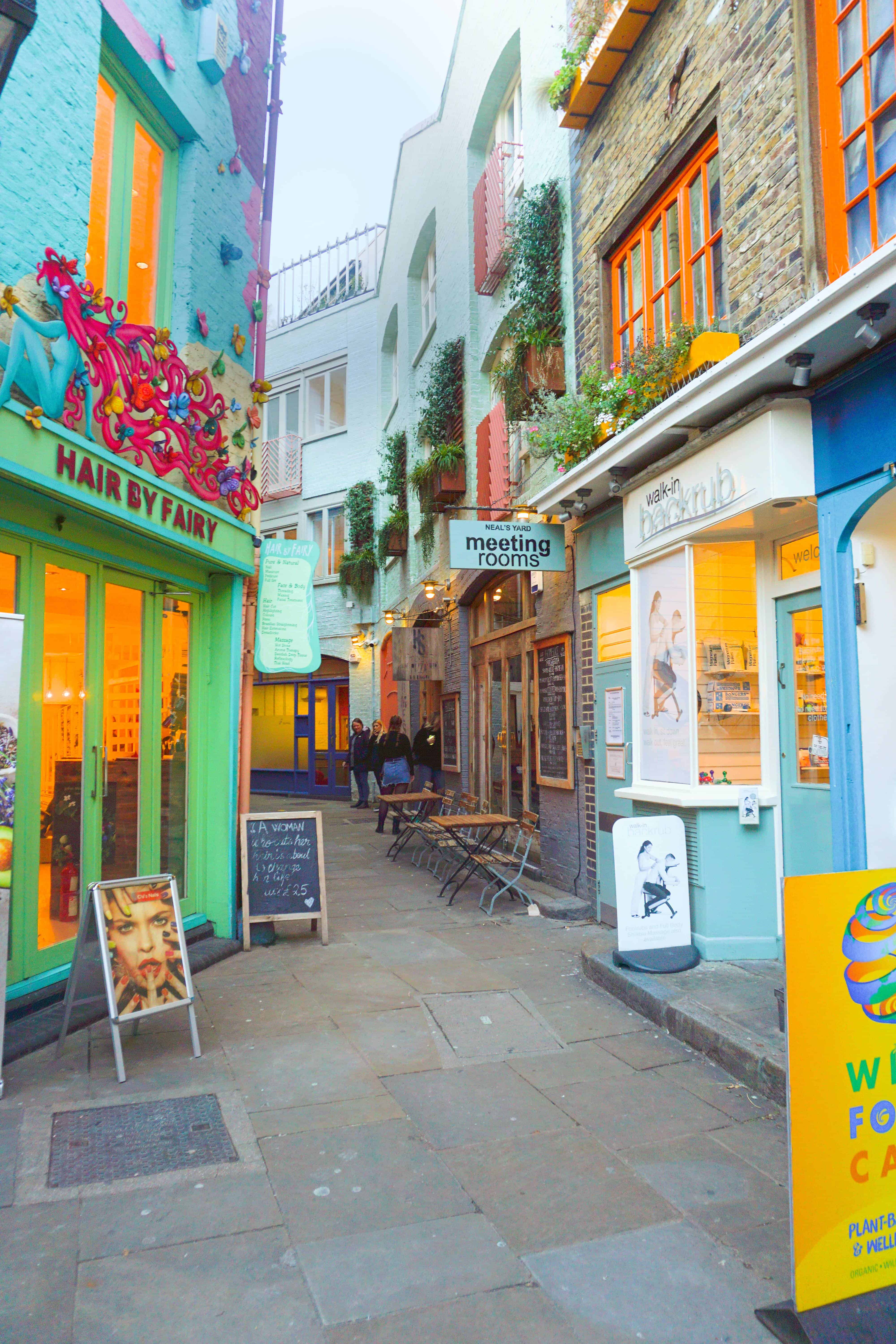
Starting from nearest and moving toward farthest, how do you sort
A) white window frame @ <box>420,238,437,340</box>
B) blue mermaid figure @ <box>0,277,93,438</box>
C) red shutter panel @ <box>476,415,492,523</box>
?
blue mermaid figure @ <box>0,277,93,438</box> → red shutter panel @ <box>476,415,492,523</box> → white window frame @ <box>420,238,437,340</box>

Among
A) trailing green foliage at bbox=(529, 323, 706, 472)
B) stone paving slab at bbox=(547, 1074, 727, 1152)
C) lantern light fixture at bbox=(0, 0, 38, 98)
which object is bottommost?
stone paving slab at bbox=(547, 1074, 727, 1152)

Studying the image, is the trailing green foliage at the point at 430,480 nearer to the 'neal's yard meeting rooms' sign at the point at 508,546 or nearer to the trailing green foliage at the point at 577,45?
the 'neal's yard meeting rooms' sign at the point at 508,546

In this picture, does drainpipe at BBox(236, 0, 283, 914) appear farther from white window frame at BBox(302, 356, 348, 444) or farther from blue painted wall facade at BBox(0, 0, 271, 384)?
white window frame at BBox(302, 356, 348, 444)

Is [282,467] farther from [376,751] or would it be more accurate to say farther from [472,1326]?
[472,1326]

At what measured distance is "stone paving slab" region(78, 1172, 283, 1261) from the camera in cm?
296

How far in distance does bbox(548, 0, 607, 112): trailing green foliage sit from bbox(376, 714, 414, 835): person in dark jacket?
8179 mm

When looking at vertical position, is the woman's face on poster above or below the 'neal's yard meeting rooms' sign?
below

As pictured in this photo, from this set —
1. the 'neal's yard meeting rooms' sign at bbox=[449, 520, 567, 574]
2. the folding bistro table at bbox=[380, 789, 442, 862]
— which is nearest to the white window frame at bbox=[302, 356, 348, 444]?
the folding bistro table at bbox=[380, 789, 442, 862]

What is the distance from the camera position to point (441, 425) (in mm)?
13930

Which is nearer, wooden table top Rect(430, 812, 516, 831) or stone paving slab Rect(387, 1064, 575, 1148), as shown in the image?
stone paving slab Rect(387, 1064, 575, 1148)

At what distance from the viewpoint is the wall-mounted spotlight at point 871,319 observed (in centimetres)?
399

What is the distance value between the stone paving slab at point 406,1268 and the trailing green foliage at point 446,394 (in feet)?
39.2

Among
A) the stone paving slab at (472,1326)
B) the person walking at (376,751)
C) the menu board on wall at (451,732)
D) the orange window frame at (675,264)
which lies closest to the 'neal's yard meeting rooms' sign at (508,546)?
the orange window frame at (675,264)

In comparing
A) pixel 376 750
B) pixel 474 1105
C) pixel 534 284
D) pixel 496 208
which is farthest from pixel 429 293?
pixel 474 1105
